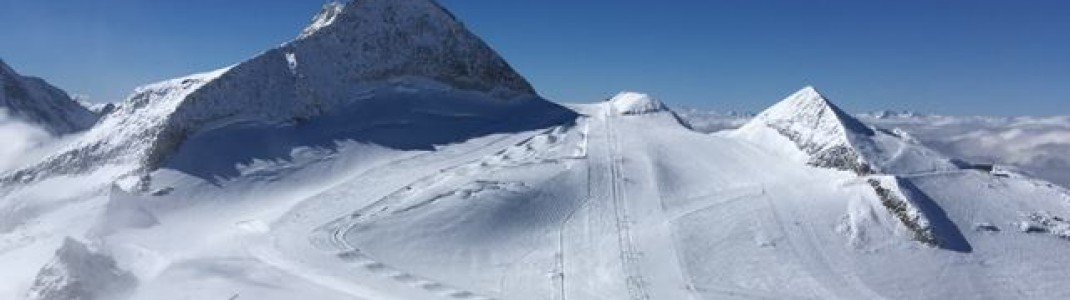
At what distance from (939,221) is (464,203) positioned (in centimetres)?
1917

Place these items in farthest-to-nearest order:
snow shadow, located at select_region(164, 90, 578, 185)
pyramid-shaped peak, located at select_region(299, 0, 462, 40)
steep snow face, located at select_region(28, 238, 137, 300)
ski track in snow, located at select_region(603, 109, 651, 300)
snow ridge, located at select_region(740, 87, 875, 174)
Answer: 1. pyramid-shaped peak, located at select_region(299, 0, 462, 40)
2. snow shadow, located at select_region(164, 90, 578, 185)
3. snow ridge, located at select_region(740, 87, 875, 174)
4. ski track in snow, located at select_region(603, 109, 651, 300)
5. steep snow face, located at select_region(28, 238, 137, 300)

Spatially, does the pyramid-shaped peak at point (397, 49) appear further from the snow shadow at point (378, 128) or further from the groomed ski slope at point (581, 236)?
the groomed ski slope at point (581, 236)

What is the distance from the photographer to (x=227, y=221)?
3956cm

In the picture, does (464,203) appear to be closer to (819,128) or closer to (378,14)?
(819,128)

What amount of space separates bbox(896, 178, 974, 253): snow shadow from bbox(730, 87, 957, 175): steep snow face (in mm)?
2499

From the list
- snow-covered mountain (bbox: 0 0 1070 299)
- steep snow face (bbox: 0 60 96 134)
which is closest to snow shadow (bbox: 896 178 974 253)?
snow-covered mountain (bbox: 0 0 1070 299)

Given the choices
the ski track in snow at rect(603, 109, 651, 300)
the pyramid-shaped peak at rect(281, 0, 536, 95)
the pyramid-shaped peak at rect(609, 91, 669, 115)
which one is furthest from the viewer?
the pyramid-shaped peak at rect(609, 91, 669, 115)

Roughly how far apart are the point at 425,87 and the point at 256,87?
11106 millimetres

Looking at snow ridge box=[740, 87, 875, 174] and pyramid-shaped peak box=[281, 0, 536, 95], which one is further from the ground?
pyramid-shaped peak box=[281, 0, 536, 95]

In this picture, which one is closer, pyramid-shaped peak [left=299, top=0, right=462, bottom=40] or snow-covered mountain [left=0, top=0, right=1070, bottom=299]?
snow-covered mountain [left=0, top=0, right=1070, bottom=299]

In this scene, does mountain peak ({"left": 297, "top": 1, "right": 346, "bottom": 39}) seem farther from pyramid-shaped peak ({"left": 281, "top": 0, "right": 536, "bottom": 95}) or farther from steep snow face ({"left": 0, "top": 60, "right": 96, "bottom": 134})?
steep snow face ({"left": 0, "top": 60, "right": 96, "bottom": 134})

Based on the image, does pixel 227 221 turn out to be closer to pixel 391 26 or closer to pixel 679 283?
pixel 679 283

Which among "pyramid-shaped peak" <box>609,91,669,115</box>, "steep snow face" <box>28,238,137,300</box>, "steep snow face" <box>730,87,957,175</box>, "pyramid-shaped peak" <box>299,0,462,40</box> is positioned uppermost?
"pyramid-shaped peak" <box>299,0,462,40</box>

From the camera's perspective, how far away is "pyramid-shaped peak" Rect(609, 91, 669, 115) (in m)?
63.0
